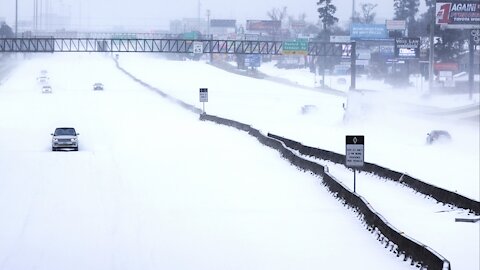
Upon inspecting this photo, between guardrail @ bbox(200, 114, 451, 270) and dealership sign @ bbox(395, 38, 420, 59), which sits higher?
dealership sign @ bbox(395, 38, 420, 59)

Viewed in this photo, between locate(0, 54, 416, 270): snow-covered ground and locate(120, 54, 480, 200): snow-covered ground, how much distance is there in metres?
6.93

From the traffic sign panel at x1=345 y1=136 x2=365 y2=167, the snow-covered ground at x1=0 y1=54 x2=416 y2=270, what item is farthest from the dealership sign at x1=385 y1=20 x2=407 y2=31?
the traffic sign panel at x1=345 y1=136 x2=365 y2=167

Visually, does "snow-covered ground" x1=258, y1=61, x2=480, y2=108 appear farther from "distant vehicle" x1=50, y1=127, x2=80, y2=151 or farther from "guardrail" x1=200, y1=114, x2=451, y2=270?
"guardrail" x1=200, y1=114, x2=451, y2=270

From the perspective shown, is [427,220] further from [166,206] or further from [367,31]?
[367,31]

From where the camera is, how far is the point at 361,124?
79.1m

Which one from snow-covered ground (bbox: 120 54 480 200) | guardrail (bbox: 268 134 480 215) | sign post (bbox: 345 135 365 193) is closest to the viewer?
guardrail (bbox: 268 134 480 215)

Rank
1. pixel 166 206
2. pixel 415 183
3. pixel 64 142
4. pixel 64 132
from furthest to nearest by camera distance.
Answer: pixel 64 132, pixel 64 142, pixel 415 183, pixel 166 206

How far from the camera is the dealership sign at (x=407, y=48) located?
12175 cm

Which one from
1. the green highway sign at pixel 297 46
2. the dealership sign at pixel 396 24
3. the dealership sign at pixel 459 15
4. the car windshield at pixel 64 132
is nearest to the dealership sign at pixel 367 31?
the green highway sign at pixel 297 46

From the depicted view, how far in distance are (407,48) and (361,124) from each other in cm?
4609

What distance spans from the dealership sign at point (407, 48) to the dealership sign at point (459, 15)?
1515 cm

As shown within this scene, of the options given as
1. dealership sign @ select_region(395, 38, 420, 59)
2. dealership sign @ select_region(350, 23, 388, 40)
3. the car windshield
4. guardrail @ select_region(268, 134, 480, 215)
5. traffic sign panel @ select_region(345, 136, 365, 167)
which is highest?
dealership sign @ select_region(350, 23, 388, 40)

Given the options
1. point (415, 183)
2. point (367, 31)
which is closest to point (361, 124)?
point (415, 183)

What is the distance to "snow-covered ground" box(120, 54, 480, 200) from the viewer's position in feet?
154
